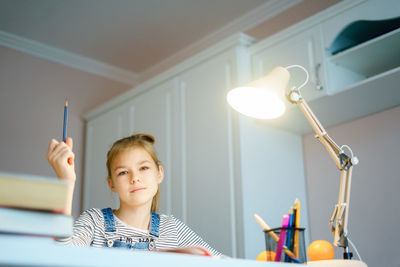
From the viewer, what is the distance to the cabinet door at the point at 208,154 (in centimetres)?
250

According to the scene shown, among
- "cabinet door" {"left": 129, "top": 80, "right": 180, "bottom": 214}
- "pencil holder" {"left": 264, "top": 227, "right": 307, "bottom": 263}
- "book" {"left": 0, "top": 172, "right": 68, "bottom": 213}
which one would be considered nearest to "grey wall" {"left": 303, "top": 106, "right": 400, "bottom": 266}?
"cabinet door" {"left": 129, "top": 80, "right": 180, "bottom": 214}

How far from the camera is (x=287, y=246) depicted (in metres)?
0.93

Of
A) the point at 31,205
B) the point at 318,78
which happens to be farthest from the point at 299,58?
the point at 31,205

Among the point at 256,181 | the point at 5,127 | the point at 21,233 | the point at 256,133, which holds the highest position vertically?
the point at 5,127

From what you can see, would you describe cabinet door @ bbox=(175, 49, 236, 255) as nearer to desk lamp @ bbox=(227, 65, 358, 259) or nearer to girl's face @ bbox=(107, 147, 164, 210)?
girl's face @ bbox=(107, 147, 164, 210)

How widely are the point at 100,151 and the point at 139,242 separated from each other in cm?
225

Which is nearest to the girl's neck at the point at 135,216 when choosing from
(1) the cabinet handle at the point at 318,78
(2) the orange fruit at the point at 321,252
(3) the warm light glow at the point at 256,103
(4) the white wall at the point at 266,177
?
(3) the warm light glow at the point at 256,103

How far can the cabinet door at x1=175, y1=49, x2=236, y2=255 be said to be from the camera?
250 centimetres

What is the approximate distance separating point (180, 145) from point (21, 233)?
231 cm

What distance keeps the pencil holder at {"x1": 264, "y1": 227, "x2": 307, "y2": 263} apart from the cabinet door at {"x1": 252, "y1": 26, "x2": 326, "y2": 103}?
54.9 inches

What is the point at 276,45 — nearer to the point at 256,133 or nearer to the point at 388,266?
the point at 256,133

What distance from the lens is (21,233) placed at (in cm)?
58

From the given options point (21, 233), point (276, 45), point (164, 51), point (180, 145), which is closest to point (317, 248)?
point (21, 233)

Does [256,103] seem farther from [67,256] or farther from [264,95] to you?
[67,256]
